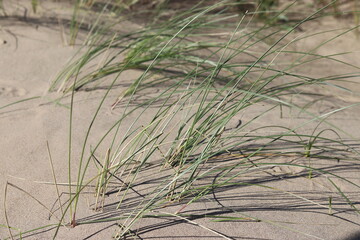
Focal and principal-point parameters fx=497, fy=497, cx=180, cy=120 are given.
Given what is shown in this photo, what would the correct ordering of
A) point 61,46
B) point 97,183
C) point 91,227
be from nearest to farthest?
point 91,227 < point 97,183 < point 61,46

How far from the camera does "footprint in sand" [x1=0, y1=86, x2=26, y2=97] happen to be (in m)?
2.40

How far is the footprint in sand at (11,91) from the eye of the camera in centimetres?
240

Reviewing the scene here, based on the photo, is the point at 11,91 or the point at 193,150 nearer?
the point at 193,150

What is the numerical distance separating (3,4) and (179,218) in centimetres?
237

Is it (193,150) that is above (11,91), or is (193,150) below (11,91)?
below

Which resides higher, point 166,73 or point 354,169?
point 166,73

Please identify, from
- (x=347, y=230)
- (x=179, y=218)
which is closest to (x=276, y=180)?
(x=347, y=230)

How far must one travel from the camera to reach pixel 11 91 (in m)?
2.44

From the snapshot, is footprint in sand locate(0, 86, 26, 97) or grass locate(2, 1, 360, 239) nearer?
grass locate(2, 1, 360, 239)

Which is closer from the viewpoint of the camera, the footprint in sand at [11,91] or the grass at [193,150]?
the grass at [193,150]

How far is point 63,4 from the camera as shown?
11.5ft

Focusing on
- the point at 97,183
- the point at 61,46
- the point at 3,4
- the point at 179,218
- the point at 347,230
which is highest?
the point at 3,4

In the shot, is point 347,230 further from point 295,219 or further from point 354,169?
point 354,169

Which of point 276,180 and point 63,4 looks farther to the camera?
point 63,4
